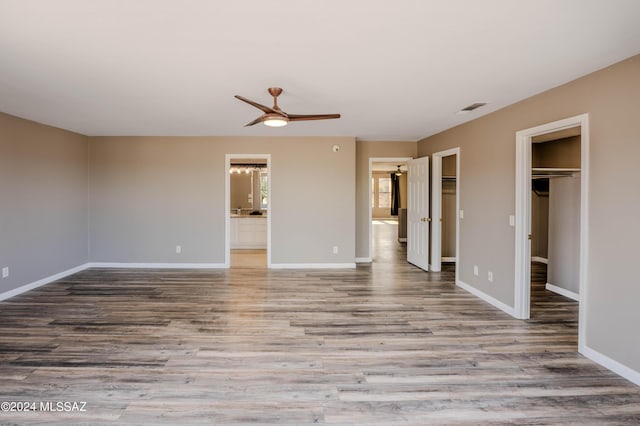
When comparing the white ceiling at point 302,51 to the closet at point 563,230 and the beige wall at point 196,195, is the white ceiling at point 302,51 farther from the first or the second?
the beige wall at point 196,195

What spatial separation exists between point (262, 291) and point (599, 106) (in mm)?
4259

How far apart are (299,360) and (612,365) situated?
8.13 feet

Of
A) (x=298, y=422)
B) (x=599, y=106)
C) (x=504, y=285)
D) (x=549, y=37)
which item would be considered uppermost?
(x=549, y=37)

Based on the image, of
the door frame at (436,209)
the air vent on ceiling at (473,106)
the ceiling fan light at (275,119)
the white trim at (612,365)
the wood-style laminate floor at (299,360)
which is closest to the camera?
the wood-style laminate floor at (299,360)

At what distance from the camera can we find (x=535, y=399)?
91.5 inches

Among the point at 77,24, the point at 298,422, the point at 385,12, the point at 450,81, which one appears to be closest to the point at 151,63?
the point at 77,24

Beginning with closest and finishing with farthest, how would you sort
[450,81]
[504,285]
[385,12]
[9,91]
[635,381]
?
[385,12] < [635,381] < [450,81] < [9,91] < [504,285]

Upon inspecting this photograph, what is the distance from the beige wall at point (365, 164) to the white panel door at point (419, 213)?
→ 0.42 m

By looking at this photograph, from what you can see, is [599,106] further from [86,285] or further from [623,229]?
[86,285]

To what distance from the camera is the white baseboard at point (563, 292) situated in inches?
178

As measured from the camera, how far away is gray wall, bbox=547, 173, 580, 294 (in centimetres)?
460

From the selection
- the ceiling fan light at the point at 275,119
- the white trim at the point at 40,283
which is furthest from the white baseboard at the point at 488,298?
the white trim at the point at 40,283

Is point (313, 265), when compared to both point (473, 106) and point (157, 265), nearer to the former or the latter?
point (157, 265)

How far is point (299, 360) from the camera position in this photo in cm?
287
